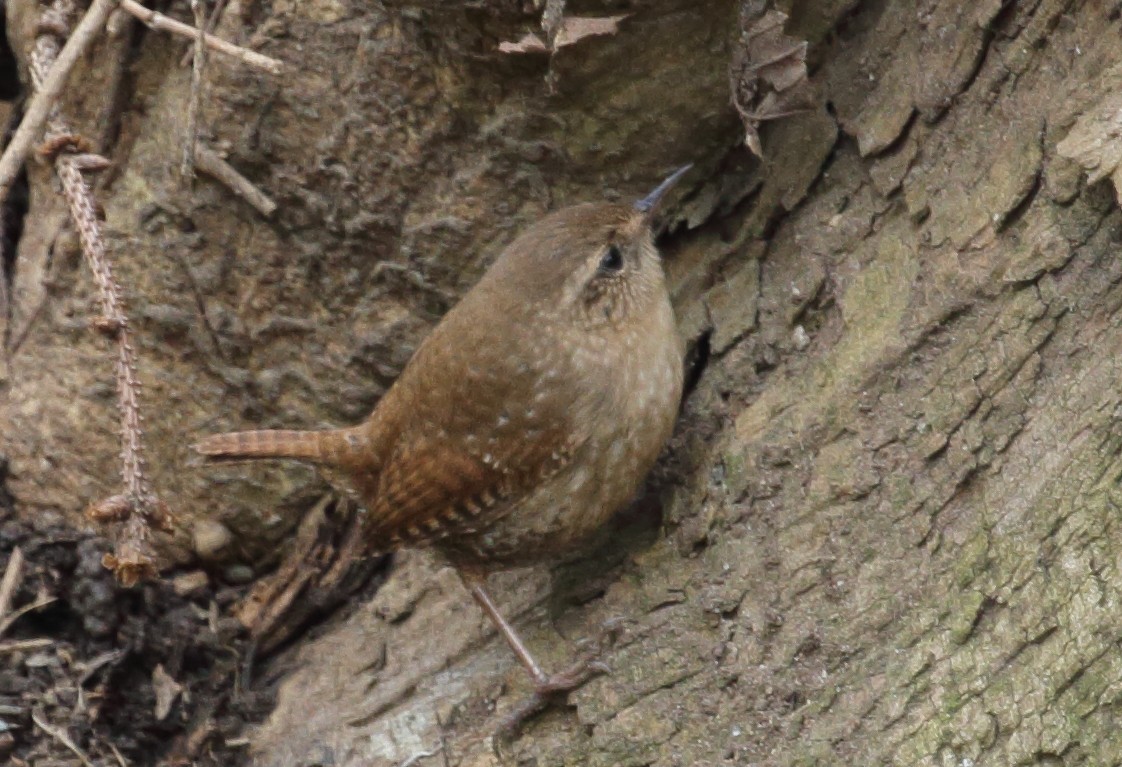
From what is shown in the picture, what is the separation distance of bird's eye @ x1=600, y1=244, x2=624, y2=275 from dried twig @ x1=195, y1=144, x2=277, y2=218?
878mm

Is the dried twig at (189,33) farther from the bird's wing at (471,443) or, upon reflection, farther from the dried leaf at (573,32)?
the bird's wing at (471,443)

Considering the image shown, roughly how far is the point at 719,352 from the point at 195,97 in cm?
143

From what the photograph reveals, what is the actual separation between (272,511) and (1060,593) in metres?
2.28

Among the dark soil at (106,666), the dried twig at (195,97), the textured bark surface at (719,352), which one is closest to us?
the textured bark surface at (719,352)

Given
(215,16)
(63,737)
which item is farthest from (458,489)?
(215,16)

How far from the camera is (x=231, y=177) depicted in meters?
3.47

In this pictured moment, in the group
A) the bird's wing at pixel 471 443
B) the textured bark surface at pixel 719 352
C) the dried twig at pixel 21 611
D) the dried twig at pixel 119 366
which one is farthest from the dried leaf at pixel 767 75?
the dried twig at pixel 21 611

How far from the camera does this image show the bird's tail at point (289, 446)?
3436 mm

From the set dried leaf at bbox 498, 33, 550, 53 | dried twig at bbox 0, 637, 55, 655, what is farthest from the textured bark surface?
dried twig at bbox 0, 637, 55, 655

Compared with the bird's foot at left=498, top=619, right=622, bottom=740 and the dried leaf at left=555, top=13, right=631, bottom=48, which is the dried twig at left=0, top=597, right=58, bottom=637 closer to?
the bird's foot at left=498, top=619, right=622, bottom=740

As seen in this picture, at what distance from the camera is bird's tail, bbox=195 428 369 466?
3436 mm

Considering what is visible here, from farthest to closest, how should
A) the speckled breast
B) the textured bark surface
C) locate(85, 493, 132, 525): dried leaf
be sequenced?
the speckled breast, locate(85, 493, 132, 525): dried leaf, the textured bark surface

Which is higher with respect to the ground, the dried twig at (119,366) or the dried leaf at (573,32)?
the dried leaf at (573,32)

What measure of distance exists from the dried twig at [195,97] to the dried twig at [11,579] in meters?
1.20
